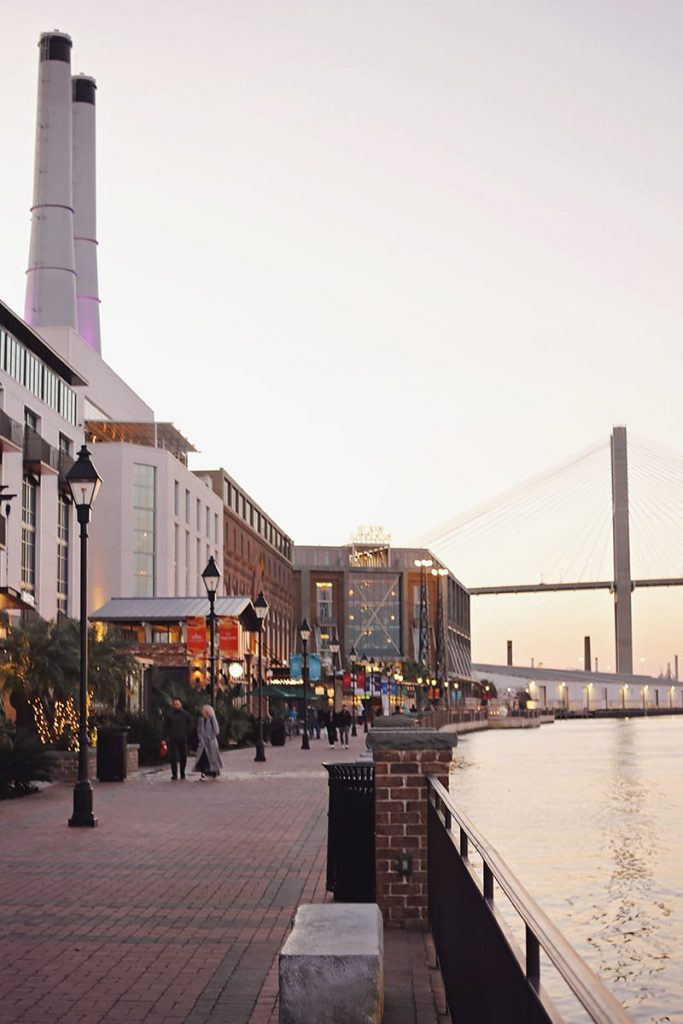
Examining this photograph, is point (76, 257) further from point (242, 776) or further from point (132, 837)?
point (132, 837)

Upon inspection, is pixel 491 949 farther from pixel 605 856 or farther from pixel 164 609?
pixel 164 609

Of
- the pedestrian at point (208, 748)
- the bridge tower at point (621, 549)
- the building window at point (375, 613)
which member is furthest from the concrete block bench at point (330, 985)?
the building window at point (375, 613)

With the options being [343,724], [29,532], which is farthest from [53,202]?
[343,724]

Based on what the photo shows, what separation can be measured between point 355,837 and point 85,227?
111493mm

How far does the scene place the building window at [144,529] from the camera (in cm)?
8388

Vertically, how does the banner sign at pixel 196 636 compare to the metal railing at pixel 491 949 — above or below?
above

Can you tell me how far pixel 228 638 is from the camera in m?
59.6

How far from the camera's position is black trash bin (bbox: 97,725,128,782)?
2853cm

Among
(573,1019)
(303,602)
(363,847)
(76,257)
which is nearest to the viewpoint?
(363,847)

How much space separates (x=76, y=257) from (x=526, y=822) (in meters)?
93.3

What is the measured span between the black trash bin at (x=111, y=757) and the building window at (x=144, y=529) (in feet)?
180

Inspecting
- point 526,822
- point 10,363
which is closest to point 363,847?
point 526,822

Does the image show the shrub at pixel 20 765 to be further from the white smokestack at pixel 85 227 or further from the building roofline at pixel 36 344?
the white smokestack at pixel 85 227

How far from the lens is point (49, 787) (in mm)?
27250
